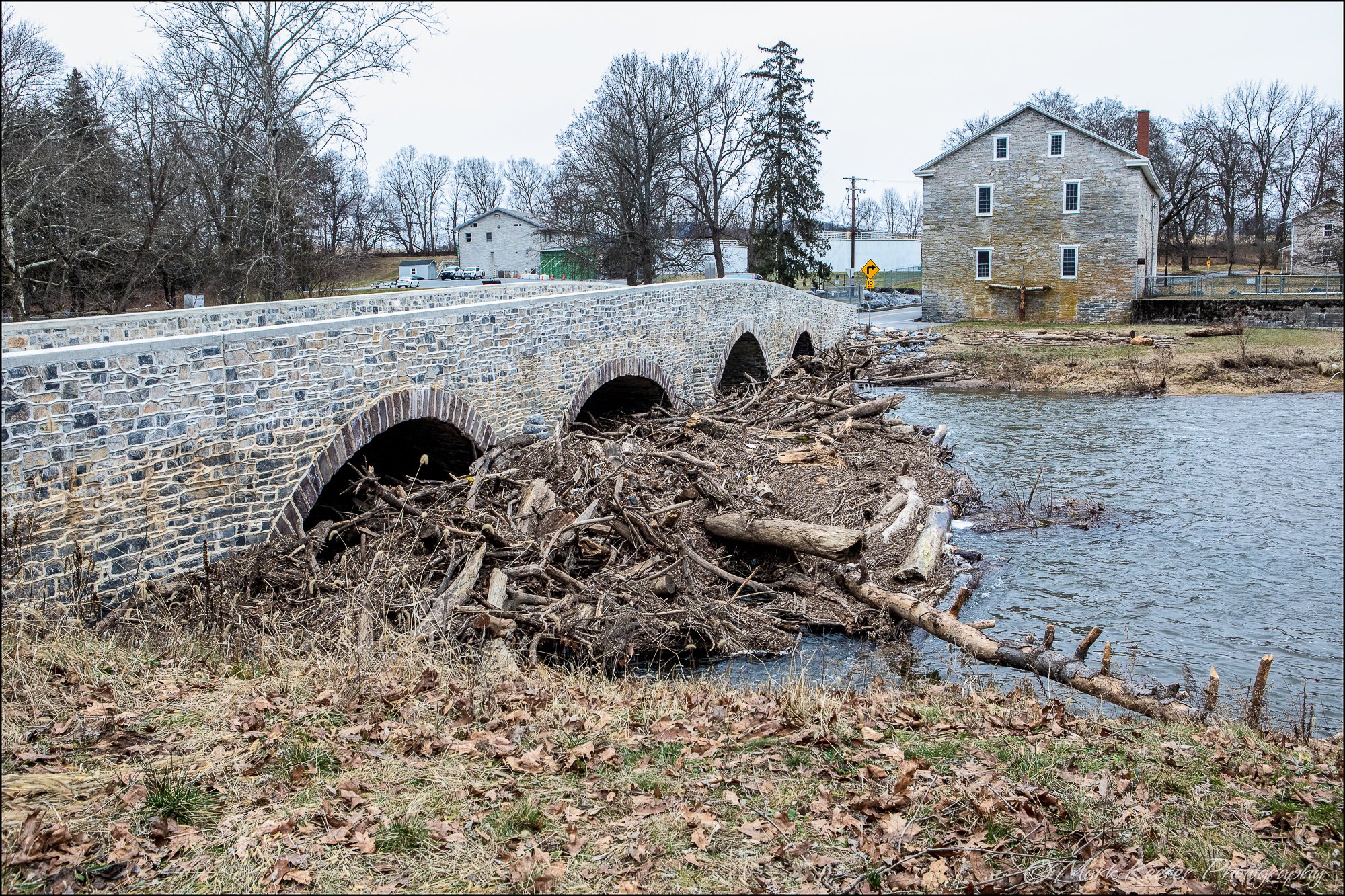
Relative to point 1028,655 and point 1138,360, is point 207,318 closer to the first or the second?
point 1028,655

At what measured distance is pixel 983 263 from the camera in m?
39.5

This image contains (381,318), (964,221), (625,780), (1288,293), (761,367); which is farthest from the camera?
(964,221)

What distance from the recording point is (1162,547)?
469 inches

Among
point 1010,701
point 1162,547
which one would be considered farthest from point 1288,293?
point 1010,701

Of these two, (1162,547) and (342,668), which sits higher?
(342,668)

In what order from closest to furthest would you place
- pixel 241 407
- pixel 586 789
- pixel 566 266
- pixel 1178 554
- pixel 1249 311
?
pixel 586 789
pixel 241 407
pixel 1178 554
pixel 1249 311
pixel 566 266

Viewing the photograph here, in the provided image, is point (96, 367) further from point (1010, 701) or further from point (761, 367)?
point (761, 367)

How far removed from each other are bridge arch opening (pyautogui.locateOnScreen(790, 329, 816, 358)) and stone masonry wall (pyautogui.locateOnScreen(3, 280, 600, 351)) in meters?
10.4

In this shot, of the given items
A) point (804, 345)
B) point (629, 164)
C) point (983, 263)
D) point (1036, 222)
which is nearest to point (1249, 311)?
point (1036, 222)

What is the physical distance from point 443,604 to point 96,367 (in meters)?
3.05

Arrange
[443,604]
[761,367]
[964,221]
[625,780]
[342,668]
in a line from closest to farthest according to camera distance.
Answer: [625,780], [342,668], [443,604], [761,367], [964,221]

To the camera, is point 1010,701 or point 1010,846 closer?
point 1010,846

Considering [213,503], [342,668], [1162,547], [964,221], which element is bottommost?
[1162,547]

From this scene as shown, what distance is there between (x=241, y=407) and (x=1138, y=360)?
2517cm
